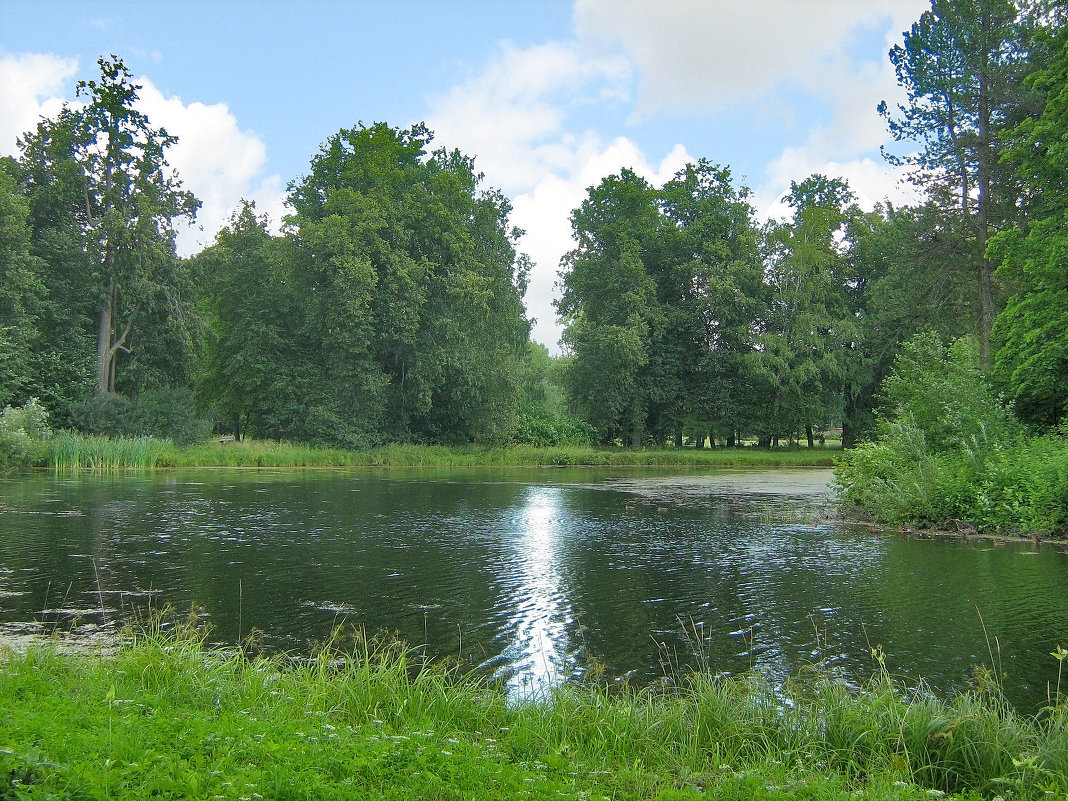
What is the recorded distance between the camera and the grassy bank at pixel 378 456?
37.8 metres

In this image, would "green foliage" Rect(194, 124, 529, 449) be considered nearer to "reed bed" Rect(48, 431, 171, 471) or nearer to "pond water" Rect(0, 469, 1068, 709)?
"reed bed" Rect(48, 431, 171, 471)

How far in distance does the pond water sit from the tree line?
18505mm

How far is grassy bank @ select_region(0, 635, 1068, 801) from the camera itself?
465cm

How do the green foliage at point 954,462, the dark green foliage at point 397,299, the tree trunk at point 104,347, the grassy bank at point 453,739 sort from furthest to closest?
the dark green foliage at point 397,299 → the tree trunk at point 104,347 → the green foliage at point 954,462 → the grassy bank at point 453,739

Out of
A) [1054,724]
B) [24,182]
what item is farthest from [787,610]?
[24,182]

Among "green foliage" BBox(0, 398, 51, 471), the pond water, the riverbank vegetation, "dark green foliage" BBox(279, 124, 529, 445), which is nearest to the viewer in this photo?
the pond water

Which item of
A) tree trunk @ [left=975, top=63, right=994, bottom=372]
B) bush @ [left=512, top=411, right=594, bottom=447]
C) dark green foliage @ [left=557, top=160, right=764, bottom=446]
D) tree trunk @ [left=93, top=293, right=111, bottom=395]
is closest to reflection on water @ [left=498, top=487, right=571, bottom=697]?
tree trunk @ [left=975, top=63, right=994, bottom=372]

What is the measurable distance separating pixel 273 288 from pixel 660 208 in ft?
100

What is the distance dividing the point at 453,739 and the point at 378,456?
1751 inches

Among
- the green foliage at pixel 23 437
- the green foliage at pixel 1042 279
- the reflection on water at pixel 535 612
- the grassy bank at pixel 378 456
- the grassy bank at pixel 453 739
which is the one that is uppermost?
the green foliage at pixel 1042 279

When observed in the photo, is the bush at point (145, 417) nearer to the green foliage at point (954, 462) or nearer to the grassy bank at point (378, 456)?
the grassy bank at point (378, 456)

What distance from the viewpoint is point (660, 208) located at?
2520 inches

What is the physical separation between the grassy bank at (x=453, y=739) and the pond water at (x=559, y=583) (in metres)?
1.64

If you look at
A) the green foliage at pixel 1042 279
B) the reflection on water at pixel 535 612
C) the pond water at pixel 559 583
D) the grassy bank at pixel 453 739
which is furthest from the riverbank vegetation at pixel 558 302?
the grassy bank at pixel 453 739
